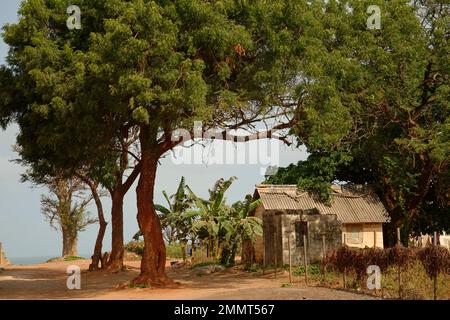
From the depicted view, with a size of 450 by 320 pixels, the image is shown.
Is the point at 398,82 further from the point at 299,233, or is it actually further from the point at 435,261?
the point at 435,261

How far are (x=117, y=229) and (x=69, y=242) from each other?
17447mm

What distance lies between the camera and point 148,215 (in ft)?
67.8

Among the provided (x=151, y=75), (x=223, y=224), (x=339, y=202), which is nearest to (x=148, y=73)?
(x=151, y=75)

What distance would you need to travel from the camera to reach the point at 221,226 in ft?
100

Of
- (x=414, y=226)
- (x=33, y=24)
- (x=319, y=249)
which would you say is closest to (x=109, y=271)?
(x=319, y=249)

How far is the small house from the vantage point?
25.7 m

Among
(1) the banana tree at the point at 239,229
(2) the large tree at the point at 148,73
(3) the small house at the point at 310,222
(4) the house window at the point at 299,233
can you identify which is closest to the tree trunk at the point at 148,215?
(2) the large tree at the point at 148,73

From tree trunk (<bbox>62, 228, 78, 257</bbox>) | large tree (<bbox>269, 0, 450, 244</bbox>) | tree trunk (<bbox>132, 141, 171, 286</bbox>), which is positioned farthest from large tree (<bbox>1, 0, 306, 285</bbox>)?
tree trunk (<bbox>62, 228, 78, 257</bbox>)

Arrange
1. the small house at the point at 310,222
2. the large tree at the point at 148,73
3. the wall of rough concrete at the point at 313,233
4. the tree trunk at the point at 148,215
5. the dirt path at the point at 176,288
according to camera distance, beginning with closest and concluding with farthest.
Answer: the dirt path at the point at 176,288
the large tree at the point at 148,73
the tree trunk at the point at 148,215
the wall of rough concrete at the point at 313,233
the small house at the point at 310,222

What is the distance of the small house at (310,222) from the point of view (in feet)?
84.4

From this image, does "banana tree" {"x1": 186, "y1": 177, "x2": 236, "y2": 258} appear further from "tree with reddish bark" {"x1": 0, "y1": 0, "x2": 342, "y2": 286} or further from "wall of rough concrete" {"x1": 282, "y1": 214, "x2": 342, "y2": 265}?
"tree with reddish bark" {"x1": 0, "y1": 0, "x2": 342, "y2": 286}

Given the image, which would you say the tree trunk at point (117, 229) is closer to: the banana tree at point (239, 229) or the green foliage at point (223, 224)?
the green foliage at point (223, 224)

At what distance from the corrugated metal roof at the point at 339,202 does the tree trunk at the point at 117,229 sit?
23.2 feet

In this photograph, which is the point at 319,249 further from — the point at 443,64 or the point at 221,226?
the point at 443,64
